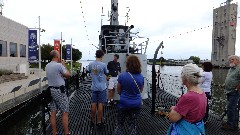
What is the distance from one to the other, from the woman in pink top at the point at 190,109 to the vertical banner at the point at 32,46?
1651cm

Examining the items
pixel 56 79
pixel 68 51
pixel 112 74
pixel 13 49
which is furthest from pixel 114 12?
pixel 13 49

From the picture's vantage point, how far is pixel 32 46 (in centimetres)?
1839

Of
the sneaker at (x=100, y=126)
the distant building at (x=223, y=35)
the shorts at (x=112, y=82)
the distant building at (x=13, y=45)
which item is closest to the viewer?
the sneaker at (x=100, y=126)

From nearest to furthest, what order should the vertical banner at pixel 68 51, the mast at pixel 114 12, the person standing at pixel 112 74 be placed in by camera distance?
the person standing at pixel 112 74, the mast at pixel 114 12, the vertical banner at pixel 68 51

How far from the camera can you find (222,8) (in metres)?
109

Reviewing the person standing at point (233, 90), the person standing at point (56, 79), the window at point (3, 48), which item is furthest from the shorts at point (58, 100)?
the window at point (3, 48)

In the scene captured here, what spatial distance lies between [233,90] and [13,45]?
32618mm

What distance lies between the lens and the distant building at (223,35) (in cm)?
10362

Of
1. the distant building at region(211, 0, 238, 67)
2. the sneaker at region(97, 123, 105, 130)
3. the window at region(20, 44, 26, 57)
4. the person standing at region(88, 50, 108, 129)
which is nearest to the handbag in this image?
the person standing at region(88, 50, 108, 129)

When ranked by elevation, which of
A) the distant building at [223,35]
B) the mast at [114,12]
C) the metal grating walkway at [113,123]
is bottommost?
the metal grating walkway at [113,123]

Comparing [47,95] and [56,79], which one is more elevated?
[56,79]

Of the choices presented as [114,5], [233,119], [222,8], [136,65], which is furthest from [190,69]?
[222,8]

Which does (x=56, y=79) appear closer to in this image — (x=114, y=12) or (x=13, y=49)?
(x=114, y=12)

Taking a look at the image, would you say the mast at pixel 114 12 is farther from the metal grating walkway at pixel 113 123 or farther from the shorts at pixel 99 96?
the shorts at pixel 99 96
